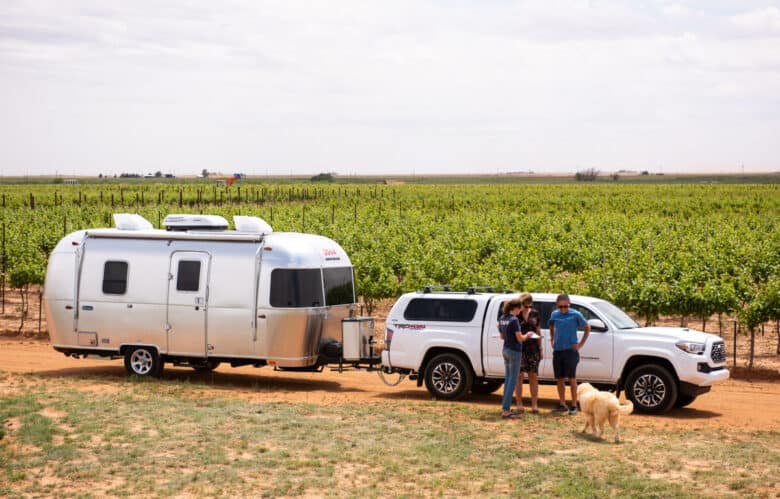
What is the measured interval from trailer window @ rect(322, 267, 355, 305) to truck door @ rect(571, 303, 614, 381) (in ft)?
15.7

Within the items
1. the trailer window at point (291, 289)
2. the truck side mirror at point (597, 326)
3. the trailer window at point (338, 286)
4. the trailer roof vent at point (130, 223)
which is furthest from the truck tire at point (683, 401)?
the trailer roof vent at point (130, 223)

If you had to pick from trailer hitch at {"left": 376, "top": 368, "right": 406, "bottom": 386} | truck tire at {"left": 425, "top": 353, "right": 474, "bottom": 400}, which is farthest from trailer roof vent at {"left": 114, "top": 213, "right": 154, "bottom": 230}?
truck tire at {"left": 425, "top": 353, "right": 474, "bottom": 400}

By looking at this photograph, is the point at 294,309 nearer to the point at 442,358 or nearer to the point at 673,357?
the point at 442,358

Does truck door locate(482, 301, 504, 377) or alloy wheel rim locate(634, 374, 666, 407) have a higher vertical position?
truck door locate(482, 301, 504, 377)

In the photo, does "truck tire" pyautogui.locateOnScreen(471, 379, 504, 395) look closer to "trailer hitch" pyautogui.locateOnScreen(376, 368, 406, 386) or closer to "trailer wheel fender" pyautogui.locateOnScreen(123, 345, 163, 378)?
"trailer hitch" pyautogui.locateOnScreen(376, 368, 406, 386)

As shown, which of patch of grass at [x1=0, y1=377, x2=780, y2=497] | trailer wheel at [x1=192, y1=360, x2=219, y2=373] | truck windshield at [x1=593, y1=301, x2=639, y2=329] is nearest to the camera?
patch of grass at [x1=0, y1=377, x2=780, y2=497]

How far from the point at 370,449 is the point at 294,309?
5.49 metres

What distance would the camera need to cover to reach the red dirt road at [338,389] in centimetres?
1526

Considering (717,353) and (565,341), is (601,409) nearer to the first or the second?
(565,341)

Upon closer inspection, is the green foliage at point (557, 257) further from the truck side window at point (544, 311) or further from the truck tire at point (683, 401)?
the truck side window at point (544, 311)

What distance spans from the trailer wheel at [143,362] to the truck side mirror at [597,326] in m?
8.00

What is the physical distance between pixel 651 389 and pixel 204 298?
7924mm

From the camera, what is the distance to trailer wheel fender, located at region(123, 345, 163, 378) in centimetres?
1819

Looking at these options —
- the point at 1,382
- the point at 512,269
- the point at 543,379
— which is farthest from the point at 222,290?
the point at 512,269
